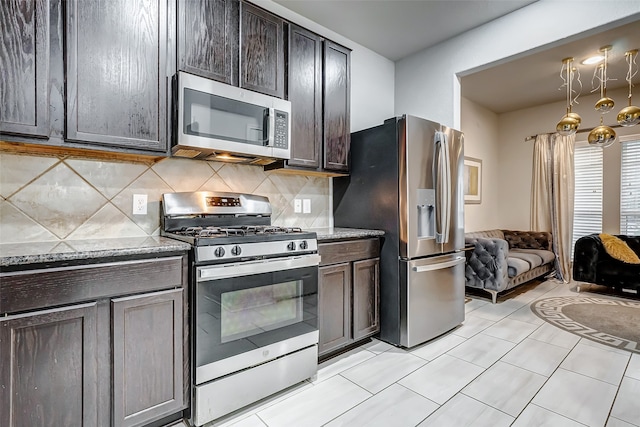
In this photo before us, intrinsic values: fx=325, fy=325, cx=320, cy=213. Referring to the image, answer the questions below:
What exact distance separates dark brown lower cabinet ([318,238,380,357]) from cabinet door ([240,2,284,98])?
3.96ft

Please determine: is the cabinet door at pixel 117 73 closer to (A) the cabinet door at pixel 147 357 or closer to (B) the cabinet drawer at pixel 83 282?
(B) the cabinet drawer at pixel 83 282

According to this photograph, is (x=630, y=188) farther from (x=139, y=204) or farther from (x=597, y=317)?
(x=139, y=204)

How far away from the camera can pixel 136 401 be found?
4.94 ft

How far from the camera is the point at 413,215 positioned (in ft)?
8.25

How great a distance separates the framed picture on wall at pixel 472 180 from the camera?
200 inches

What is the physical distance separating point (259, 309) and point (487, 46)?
2.91 meters

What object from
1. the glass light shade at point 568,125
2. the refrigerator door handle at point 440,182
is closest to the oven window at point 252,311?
the refrigerator door handle at point 440,182

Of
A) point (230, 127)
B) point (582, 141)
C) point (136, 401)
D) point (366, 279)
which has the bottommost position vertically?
point (136, 401)

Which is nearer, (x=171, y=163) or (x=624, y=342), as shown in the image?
(x=171, y=163)

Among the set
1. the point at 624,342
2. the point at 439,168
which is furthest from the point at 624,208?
the point at 439,168

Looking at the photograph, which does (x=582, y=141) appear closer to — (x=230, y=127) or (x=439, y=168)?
(x=439, y=168)

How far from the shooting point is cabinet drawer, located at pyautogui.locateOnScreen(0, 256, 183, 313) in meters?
1.24

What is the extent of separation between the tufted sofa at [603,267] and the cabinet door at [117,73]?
505 cm

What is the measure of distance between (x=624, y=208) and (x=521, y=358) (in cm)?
385
